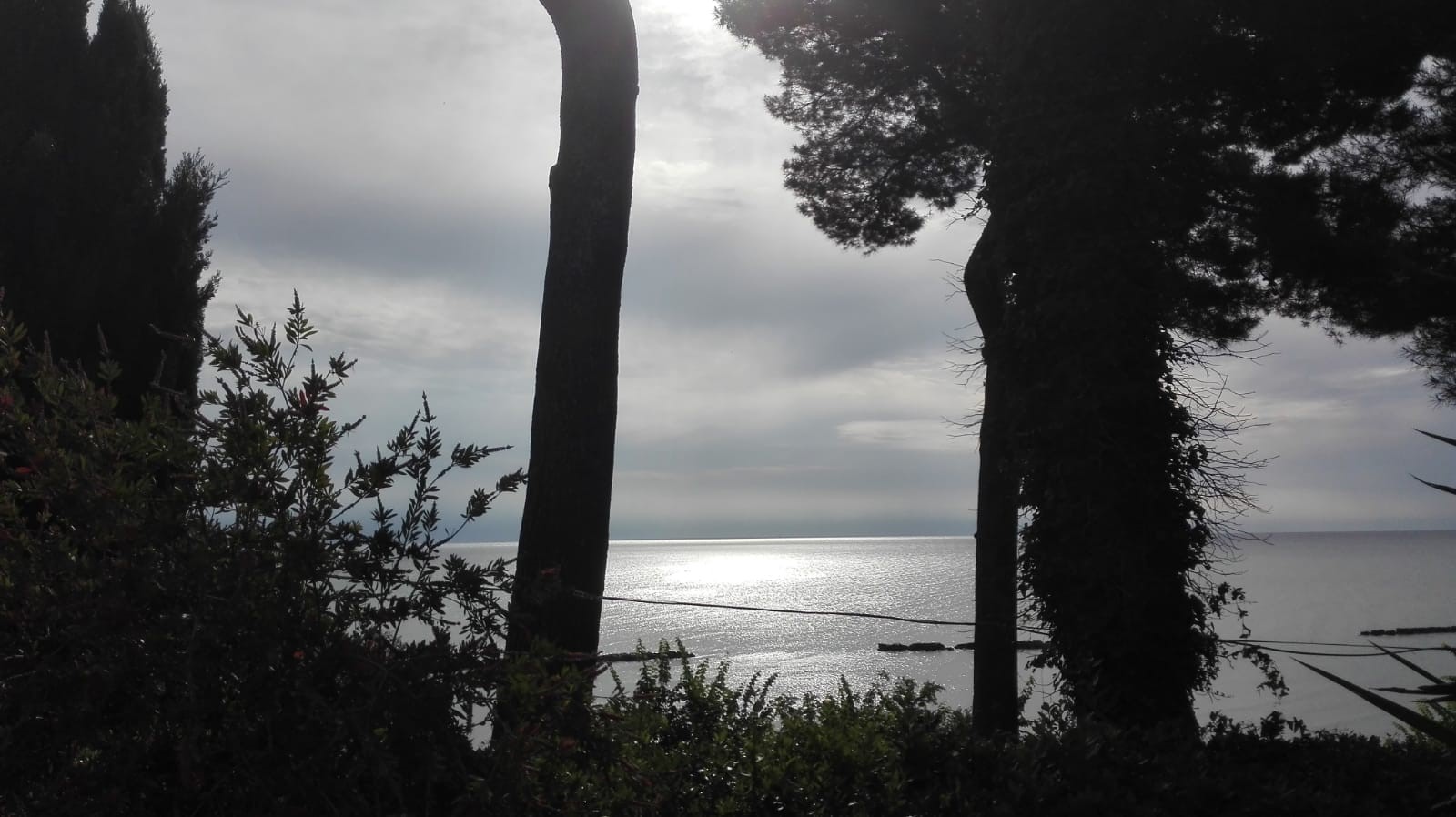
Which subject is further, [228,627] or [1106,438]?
[1106,438]

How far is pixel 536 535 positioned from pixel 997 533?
6.15 m

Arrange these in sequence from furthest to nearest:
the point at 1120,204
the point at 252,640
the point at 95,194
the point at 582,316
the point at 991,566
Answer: the point at 95,194 → the point at 991,566 → the point at 1120,204 → the point at 582,316 → the point at 252,640

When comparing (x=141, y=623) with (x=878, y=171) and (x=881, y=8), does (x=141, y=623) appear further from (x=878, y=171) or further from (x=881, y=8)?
(x=878, y=171)

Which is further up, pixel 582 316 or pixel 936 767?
pixel 582 316

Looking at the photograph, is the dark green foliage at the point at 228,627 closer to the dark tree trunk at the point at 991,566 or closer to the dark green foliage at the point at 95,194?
the dark tree trunk at the point at 991,566

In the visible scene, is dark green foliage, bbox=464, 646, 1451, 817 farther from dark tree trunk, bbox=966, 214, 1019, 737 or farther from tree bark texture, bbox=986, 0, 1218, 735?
dark tree trunk, bbox=966, 214, 1019, 737

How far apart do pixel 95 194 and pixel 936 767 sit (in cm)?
1314

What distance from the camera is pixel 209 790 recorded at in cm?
223

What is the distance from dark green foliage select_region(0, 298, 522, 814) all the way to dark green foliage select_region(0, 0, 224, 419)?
10899 mm

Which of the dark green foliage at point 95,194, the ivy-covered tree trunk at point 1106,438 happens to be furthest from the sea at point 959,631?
the dark green foliage at point 95,194

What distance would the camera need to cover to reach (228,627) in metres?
2.29

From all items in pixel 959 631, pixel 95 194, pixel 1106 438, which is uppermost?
pixel 95 194

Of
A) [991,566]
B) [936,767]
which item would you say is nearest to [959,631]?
[991,566]

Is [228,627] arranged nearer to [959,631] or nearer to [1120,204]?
[1120,204]
